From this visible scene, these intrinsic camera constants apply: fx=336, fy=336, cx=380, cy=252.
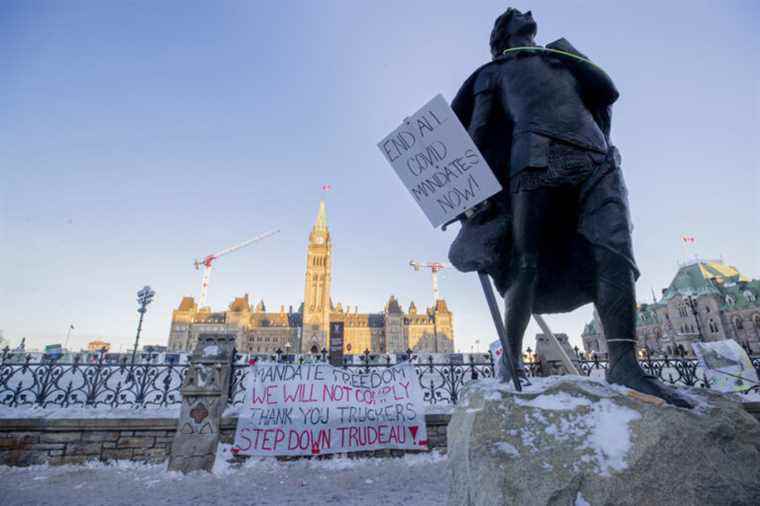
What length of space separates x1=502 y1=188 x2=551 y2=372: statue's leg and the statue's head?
1.49 meters

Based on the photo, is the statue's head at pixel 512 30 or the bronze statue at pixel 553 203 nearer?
the bronze statue at pixel 553 203

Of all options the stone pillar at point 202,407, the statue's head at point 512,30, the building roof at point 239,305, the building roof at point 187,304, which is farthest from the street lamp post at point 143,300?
the building roof at point 187,304

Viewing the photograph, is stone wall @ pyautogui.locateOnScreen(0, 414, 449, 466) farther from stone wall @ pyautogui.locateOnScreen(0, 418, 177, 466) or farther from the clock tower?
the clock tower

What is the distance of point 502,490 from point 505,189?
1.93 metres

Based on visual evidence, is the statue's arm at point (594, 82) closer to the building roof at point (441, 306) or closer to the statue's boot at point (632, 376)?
the statue's boot at point (632, 376)

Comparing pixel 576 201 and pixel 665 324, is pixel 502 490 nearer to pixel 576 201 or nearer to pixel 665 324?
pixel 576 201

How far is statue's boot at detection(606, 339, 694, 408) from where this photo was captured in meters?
1.61

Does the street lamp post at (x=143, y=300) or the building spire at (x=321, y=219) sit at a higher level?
the building spire at (x=321, y=219)

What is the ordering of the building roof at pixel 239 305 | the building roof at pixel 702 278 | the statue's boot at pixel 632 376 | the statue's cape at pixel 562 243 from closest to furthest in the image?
the statue's boot at pixel 632 376
the statue's cape at pixel 562 243
the building roof at pixel 702 278
the building roof at pixel 239 305

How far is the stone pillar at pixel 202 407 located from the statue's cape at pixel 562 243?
466 cm

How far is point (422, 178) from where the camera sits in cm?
245

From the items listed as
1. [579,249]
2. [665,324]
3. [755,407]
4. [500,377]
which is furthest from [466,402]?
[665,324]

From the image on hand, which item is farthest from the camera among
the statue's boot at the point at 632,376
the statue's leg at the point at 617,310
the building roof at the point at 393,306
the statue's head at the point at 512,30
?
the building roof at the point at 393,306

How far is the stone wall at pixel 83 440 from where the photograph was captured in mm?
4520
